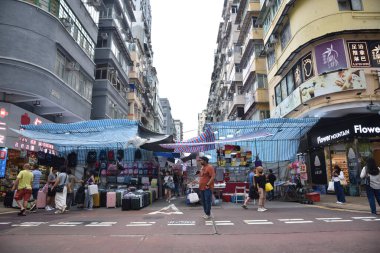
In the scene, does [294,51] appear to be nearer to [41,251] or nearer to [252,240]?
[252,240]

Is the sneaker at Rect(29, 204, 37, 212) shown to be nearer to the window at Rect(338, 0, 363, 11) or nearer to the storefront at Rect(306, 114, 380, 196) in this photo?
the storefront at Rect(306, 114, 380, 196)

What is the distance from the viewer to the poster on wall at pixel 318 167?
61.8ft

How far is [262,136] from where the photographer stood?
1359 cm

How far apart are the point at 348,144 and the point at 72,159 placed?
53.1ft

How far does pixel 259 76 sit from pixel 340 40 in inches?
413

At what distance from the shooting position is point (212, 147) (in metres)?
16.6

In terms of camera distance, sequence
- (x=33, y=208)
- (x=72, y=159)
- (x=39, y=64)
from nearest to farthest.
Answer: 1. (x=33, y=208)
2. (x=39, y=64)
3. (x=72, y=159)

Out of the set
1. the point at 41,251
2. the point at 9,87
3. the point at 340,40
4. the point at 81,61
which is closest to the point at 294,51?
the point at 340,40

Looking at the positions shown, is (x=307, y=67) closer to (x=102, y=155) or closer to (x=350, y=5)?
(x=350, y=5)

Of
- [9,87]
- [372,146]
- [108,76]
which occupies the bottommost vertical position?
[372,146]

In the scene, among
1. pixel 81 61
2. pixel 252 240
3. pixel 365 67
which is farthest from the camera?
pixel 81 61


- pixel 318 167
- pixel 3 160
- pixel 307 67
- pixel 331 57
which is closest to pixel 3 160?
pixel 3 160

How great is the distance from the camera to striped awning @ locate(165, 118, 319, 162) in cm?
1452

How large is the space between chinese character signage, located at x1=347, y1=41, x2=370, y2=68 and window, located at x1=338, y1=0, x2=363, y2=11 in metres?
2.24
